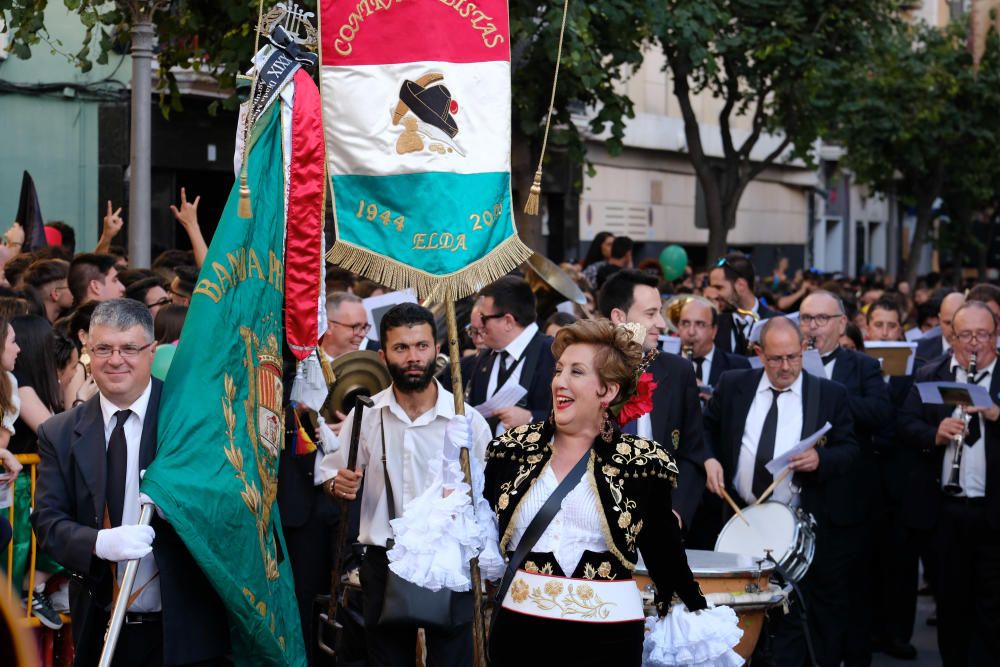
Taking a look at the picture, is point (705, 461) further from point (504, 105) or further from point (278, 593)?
point (278, 593)

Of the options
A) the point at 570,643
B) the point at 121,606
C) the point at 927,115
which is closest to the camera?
the point at 121,606

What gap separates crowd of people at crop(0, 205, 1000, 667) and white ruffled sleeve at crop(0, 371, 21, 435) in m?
0.02

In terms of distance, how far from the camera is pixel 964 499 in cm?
878

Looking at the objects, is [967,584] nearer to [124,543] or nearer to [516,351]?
[516,351]

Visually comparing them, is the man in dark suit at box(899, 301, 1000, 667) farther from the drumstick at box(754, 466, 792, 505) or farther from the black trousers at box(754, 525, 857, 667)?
the drumstick at box(754, 466, 792, 505)

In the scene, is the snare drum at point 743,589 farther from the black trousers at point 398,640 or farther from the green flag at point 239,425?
the green flag at point 239,425

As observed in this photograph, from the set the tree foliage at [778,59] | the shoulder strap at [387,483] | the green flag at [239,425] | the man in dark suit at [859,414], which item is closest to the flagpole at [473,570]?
the shoulder strap at [387,483]

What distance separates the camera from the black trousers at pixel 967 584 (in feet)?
28.2

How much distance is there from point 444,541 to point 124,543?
3.66ft

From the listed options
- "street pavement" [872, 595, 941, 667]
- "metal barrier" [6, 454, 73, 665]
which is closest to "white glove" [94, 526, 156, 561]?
"metal barrier" [6, 454, 73, 665]

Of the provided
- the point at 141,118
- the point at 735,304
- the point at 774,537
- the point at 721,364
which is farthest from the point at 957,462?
the point at 141,118

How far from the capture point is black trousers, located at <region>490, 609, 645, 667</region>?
516 centimetres

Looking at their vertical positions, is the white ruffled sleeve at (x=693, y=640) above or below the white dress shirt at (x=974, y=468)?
below

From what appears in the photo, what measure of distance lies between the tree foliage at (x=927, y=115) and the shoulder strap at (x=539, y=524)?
23412 millimetres
